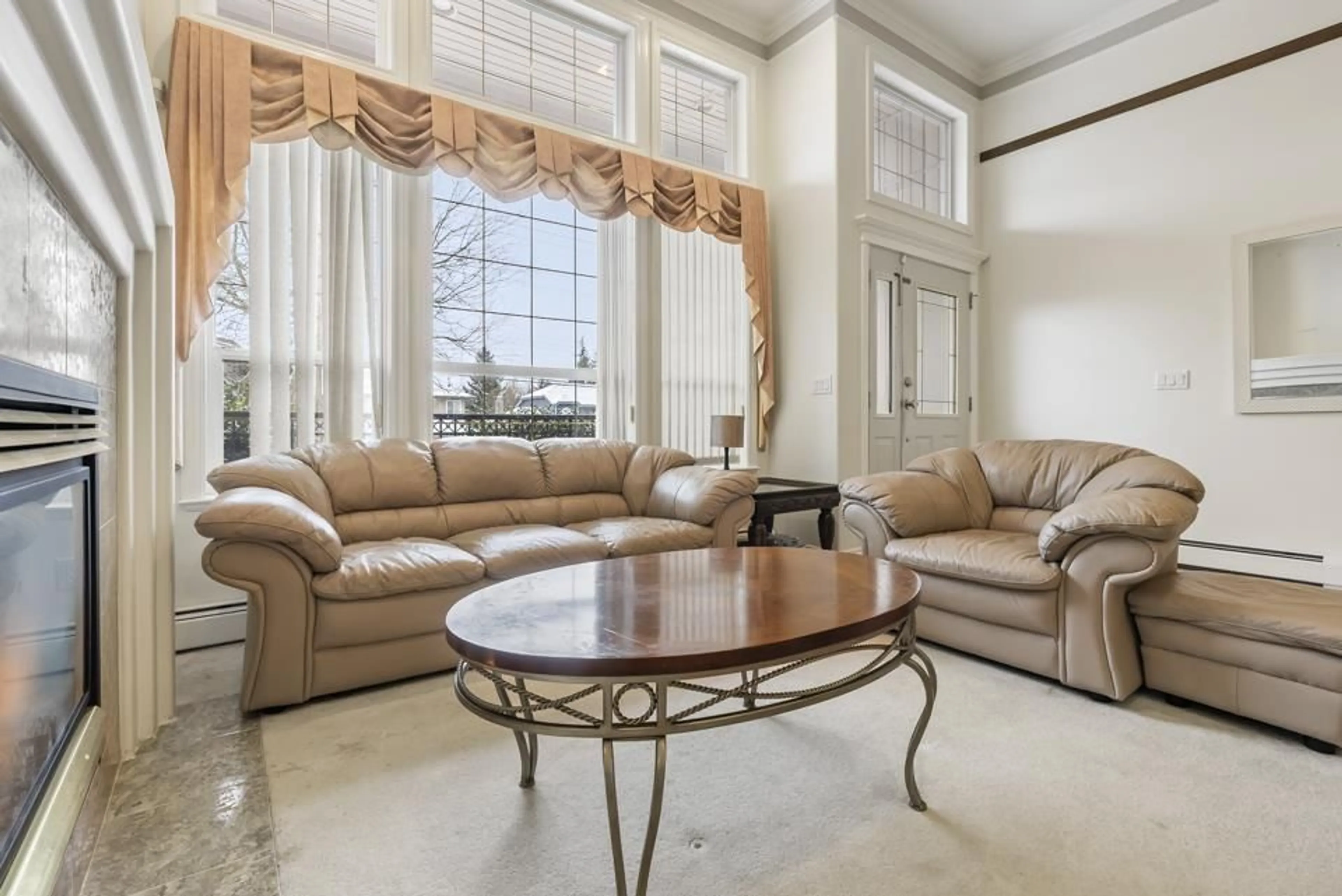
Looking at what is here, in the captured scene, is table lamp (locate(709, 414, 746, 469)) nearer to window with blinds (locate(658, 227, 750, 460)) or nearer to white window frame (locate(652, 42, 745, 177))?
window with blinds (locate(658, 227, 750, 460))

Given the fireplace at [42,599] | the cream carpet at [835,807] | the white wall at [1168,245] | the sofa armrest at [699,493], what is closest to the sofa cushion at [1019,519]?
the cream carpet at [835,807]

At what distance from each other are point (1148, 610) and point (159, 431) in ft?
10.5

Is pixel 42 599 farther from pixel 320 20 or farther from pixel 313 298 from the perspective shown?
pixel 320 20

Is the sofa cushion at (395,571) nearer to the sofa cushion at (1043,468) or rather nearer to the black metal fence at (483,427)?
the black metal fence at (483,427)

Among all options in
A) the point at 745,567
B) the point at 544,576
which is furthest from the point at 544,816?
the point at 745,567

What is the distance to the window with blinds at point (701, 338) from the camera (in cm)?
423

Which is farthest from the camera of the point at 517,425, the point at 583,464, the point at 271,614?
the point at 517,425

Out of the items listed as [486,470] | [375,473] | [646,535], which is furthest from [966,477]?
[375,473]

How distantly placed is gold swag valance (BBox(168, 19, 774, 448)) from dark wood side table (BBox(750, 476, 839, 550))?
1.80 metres

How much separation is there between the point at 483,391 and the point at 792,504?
1880mm

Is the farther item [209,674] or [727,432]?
[727,432]

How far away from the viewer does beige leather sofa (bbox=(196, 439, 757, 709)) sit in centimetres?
202

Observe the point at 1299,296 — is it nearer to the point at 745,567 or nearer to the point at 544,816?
the point at 745,567

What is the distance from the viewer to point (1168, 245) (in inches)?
165
